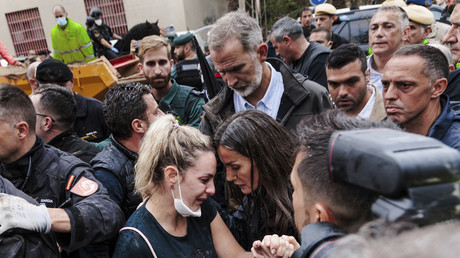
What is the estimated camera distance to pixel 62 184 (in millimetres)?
2168

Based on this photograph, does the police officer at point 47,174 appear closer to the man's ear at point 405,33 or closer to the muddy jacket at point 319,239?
the muddy jacket at point 319,239

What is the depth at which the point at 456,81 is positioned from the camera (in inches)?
113

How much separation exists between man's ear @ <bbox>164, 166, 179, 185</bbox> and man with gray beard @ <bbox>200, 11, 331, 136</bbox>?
2.74ft

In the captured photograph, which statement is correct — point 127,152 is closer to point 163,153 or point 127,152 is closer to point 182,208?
point 163,153

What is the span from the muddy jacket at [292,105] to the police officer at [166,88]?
937mm

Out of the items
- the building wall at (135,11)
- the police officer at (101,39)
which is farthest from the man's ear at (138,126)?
the building wall at (135,11)

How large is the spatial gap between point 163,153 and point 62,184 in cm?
63

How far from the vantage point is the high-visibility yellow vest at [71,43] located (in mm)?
8297

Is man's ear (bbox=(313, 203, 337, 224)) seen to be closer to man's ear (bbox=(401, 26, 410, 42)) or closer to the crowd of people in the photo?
the crowd of people

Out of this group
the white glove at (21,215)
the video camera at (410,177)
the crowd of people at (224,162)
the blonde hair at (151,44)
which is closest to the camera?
the video camera at (410,177)

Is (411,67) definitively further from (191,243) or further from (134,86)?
(134,86)

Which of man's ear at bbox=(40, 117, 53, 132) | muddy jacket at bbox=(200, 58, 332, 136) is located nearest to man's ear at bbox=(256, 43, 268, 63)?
muddy jacket at bbox=(200, 58, 332, 136)

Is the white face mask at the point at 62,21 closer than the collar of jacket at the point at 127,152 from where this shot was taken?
No

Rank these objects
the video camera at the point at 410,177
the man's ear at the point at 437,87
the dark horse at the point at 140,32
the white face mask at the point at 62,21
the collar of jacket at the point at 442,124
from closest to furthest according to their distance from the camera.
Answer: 1. the video camera at the point at 410,177
2. the collar of jacket at the point at 442,124
3. the man's ear at the point at 437,87
4. the dark horse at the point at 140,32
5. the white face mask at the point at 62,21
